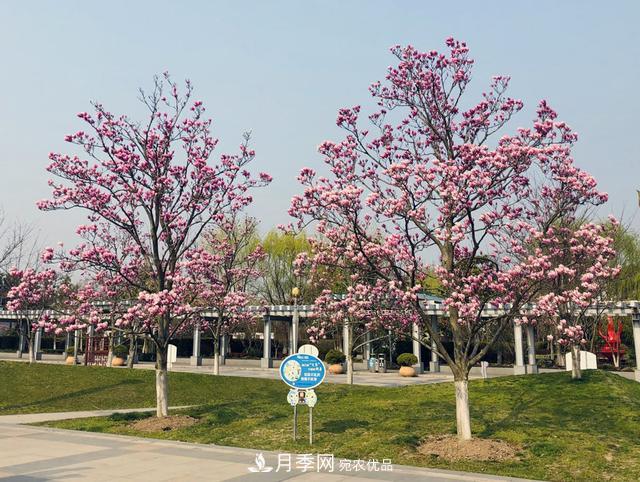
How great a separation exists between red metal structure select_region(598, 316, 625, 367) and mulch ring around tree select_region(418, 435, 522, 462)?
120 feet

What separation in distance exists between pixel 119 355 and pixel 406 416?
36805mm

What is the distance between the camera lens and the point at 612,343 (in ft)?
151

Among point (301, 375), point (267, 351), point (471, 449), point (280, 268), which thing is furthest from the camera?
point (280, 268)

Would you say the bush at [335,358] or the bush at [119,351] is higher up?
the bush at [119,351]

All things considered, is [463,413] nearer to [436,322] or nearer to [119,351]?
[436,322]

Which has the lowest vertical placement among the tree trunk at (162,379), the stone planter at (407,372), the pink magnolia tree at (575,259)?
the stone planter at (407,372)

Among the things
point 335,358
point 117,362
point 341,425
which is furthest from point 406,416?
point 117,362

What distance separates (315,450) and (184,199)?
1000 cm

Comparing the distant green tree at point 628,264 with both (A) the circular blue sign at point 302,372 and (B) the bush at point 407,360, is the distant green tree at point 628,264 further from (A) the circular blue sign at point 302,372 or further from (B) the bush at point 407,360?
(A) the circular blue sign at point 302,372

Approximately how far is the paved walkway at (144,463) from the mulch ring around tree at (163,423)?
4.08 ft

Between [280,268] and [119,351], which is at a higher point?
[280,268]

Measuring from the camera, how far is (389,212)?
1373 cm

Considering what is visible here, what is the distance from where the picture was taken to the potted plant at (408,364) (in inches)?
1618

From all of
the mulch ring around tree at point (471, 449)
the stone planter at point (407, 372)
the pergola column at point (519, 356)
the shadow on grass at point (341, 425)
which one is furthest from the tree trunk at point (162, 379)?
the pergola column at point (519, 356)
